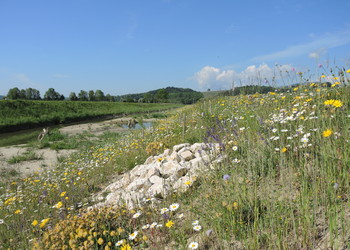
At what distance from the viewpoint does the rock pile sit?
3.17 meters

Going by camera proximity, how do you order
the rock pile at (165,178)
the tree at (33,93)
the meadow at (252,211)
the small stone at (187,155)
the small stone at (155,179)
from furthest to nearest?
the tree at (33,93), the small stone at (187,155), the small stone at (155,179), the rock pile at (165,178), the meadow at (252,211)

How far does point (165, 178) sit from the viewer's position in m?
3.99

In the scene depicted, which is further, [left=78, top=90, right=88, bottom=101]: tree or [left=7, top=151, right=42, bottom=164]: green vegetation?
[left=78, top=90, right=88, bottom=101]: tree

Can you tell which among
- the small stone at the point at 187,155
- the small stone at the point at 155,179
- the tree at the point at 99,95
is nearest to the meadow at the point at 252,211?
the small stone at the point at 155,179

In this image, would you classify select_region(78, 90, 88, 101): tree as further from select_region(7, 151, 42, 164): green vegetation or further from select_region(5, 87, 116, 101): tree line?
select_region(7, 151, 42, 164): green vegetation

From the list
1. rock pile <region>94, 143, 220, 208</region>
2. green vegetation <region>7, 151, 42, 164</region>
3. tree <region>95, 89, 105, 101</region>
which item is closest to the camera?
rock pile <region>94, 143, 220, 208</region>

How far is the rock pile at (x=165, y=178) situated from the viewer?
3.17 meters

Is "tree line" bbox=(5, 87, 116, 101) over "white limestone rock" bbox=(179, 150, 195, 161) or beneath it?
over

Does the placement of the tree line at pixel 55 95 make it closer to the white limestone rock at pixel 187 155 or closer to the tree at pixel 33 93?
the tree at pixel 33 93

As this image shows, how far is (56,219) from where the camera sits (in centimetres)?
332

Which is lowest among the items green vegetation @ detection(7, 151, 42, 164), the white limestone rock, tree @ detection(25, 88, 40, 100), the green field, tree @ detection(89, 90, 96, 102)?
green vegetation @ detection(7, 151, 42, 164)

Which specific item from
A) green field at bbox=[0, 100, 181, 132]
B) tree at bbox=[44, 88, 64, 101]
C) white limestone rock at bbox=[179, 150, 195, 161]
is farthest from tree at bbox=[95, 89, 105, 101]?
white limestone rock at bbox=[179, 150, 195, 161]

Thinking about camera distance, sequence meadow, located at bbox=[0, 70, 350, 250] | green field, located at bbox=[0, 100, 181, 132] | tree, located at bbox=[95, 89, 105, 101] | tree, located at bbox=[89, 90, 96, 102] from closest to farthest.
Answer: meadow, located at bbox=[0, 70, 350, 250] → green field, located at bbox=[0, 100, 181, 132] → tree, located at bbox=[89, 90, 96, 102] → tree, located at bbox=[95, 89, 105, 101]

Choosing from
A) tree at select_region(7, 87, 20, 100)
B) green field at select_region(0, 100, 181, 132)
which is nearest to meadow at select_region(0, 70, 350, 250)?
green field at select_region(0, 100, 181, 132)
